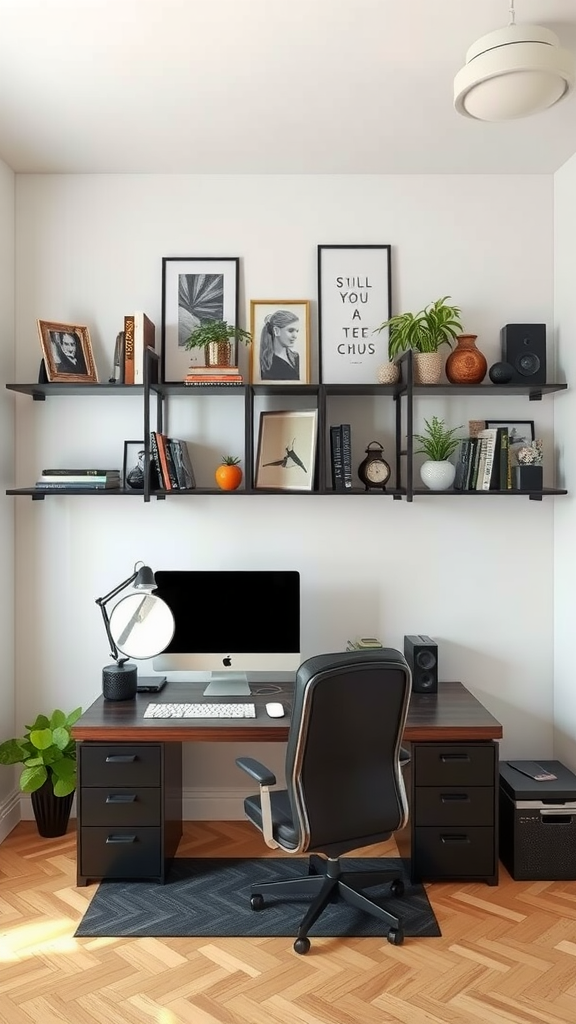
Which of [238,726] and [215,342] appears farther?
[215,342]

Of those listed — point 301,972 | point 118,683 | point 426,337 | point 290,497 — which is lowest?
point 301,972

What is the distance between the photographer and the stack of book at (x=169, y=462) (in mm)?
3330

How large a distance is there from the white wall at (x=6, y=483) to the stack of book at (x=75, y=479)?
0.25 meters

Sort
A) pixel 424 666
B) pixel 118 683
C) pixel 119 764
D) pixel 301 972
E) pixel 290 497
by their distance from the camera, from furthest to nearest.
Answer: pixel 290 497
pixel 424 666
pixel 118 683
pixel 119 764
pixel 301 972

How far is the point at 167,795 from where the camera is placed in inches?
122

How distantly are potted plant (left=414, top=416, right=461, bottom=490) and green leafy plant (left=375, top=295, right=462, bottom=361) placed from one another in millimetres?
366

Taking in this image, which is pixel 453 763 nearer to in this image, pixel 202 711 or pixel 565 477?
pixel 202 711

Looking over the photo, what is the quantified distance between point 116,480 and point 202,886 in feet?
5.47

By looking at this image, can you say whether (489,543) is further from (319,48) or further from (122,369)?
(319,48)

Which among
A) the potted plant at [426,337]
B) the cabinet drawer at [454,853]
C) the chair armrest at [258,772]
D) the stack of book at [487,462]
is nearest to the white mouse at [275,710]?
the chair armrest at [258,772]

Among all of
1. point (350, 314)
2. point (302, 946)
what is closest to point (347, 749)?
point (302, 946)

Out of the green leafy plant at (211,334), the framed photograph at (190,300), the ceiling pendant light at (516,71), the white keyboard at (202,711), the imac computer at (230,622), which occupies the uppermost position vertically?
the ceiling pendant light at (516,71)

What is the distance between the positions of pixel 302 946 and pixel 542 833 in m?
1.08

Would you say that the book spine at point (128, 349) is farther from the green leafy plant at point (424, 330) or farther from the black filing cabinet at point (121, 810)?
the black filing cabinet at point (121, 810)
